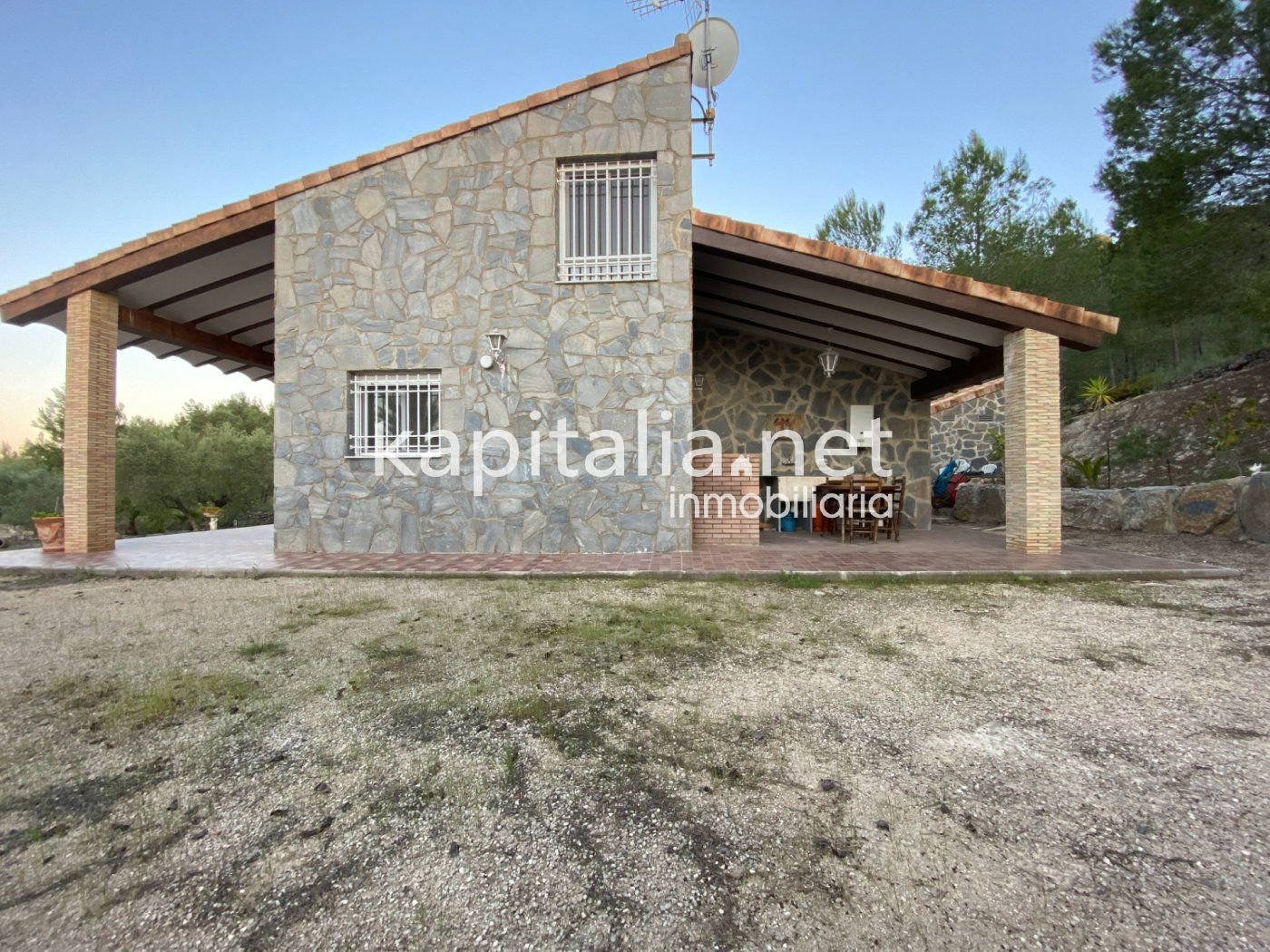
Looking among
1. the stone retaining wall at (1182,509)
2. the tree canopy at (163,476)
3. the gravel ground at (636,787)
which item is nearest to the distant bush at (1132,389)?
the stone retaining wall at (1182,509)

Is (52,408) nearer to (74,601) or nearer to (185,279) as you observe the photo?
(185,279)

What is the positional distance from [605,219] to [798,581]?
16.4ft

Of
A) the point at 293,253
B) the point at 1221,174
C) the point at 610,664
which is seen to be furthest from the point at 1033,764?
the point at 1221,174

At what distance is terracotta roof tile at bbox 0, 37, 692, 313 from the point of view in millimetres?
7148

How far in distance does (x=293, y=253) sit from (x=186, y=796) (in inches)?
290

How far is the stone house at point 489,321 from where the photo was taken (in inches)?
284

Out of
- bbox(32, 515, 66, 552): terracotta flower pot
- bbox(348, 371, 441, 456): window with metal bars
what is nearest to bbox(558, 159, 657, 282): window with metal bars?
bbox(348, 371, 441, 456): window with metal bars

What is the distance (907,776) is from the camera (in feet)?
6.72

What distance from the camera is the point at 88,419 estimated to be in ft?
24.6

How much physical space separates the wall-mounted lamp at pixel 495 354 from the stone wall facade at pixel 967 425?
39.9 ft

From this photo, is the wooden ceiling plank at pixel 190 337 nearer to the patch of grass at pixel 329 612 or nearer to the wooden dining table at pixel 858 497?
the patch of grass at pixel 329 612

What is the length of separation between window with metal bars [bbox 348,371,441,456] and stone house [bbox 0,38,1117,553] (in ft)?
0.09

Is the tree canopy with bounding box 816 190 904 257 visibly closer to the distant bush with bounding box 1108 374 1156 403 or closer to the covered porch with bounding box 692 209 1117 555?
the distant bush with bounding box 1108 374 1156 403

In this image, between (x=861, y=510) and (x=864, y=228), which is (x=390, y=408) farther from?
(x=864, y=228)
